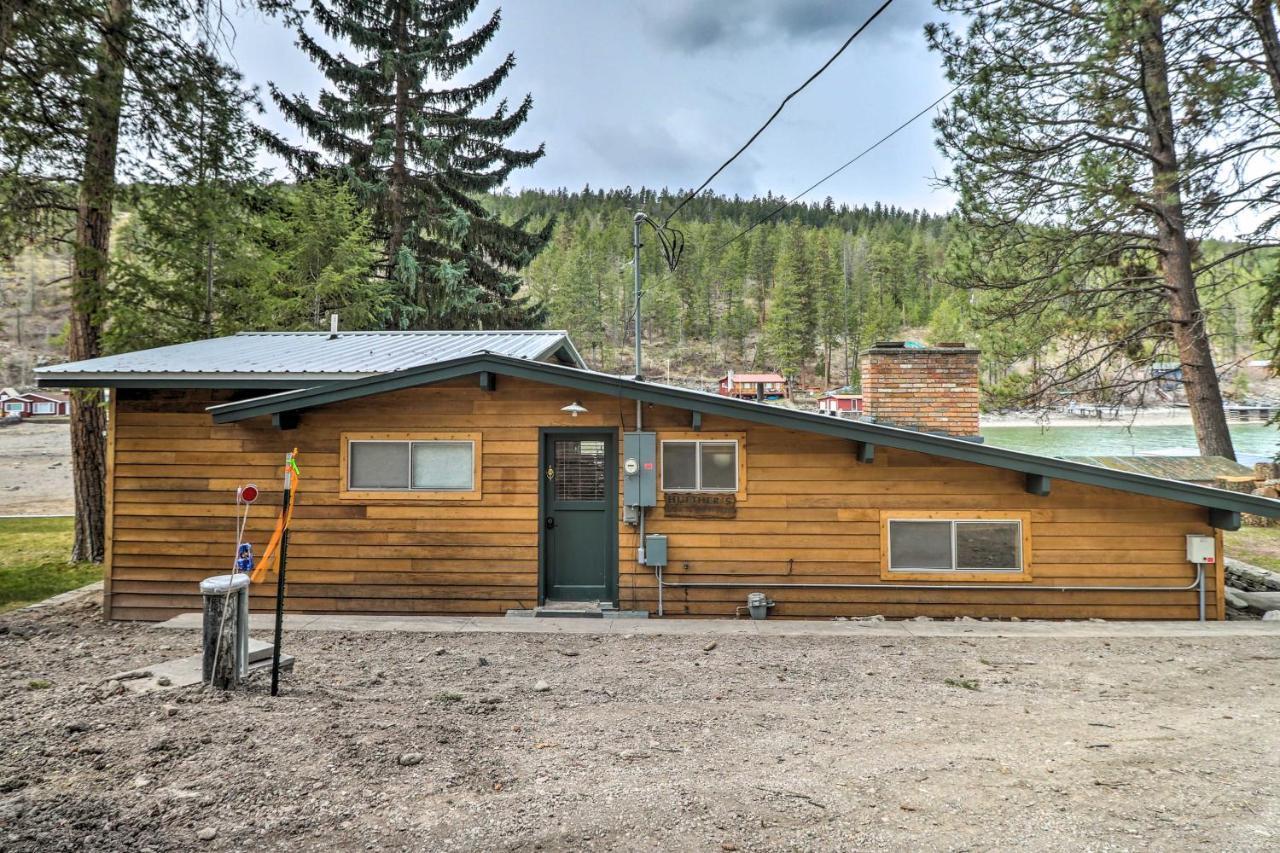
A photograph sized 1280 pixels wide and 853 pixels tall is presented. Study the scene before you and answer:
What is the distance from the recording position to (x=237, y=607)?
13.0 feet

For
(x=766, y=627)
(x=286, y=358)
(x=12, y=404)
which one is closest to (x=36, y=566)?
(x=286, y=358)

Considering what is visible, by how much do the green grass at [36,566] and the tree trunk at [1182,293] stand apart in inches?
610

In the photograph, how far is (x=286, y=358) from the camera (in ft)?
23.4

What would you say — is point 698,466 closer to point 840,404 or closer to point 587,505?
point 587,505

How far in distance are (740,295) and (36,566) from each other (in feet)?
208

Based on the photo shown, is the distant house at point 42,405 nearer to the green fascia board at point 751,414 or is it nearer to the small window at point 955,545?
the green fascia board at point 751,414

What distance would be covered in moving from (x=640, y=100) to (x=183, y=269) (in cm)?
1217

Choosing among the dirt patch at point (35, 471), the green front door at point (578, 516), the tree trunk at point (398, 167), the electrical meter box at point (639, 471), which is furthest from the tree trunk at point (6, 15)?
the tree trunk at point (398, 167)

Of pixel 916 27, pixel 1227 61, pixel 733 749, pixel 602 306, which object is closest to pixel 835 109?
pixel 916 27

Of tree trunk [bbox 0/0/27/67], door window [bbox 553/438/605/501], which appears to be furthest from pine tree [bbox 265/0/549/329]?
tree trunk [bbox 0/0/27/67]

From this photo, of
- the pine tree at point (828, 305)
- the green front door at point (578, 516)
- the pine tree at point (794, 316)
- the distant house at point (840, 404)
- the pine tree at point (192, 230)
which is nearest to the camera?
the green front door at point (578, 516)

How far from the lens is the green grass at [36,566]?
7.88 meters

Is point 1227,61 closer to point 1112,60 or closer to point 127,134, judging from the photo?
point 1112,60

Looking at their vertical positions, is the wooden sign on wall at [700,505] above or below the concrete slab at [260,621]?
above
